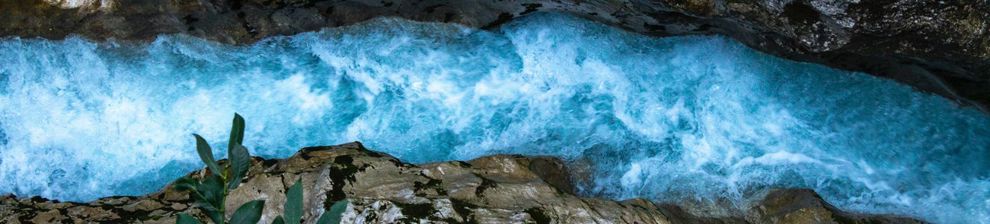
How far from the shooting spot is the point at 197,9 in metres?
6.32

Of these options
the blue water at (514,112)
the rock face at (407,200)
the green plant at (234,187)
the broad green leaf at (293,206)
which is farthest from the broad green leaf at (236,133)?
the blue water at (514,112)

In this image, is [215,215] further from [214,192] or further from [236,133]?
[236,133]

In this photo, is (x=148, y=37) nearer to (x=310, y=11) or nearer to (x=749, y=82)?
(x=310, y=11)

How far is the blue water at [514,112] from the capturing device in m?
5.03

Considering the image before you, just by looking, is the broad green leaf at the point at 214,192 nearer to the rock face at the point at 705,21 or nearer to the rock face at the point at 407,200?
the rock face at the point at 407,200

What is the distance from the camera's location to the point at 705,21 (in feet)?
20.6

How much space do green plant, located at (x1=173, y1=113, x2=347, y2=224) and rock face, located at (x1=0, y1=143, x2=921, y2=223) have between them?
223 cm

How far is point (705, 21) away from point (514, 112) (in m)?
1.99

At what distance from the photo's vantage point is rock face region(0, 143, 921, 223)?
3602 millimetres

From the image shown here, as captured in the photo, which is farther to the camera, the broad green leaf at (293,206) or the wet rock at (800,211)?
the wet rock at (800,211)

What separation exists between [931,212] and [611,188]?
2054 mm

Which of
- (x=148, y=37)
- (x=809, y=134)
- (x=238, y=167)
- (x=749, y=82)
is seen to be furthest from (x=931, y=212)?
(x=148, y=37)

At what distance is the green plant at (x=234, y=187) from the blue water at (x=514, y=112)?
3.86 m

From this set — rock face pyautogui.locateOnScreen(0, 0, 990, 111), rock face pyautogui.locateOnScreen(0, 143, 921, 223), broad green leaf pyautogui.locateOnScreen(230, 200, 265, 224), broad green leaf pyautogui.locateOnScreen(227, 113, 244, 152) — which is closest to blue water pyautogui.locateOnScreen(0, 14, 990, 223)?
rock face pyautogui.locateOnScreen(0, 0, 990, 111)
